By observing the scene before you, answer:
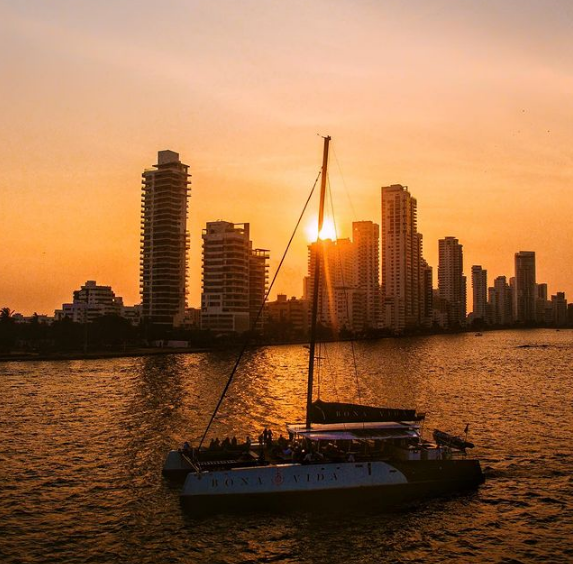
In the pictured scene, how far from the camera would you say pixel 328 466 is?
31297 mm

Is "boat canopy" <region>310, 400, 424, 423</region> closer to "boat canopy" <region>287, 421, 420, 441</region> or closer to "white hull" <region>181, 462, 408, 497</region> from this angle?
"boat canopy" <region>287, 421, 420, 441</region>

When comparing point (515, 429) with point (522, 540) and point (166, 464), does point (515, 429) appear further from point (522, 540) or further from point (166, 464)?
point (166, 464)

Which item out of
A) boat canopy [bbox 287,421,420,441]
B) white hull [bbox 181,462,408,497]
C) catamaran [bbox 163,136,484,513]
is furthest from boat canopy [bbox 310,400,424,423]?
white hull [bbox 181,462,408,497]

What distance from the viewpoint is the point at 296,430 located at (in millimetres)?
33906

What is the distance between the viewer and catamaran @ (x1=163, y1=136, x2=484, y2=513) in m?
30.4

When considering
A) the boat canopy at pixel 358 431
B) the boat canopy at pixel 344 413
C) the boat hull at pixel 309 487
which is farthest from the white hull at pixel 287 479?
the boat canopy at pixel 344 413

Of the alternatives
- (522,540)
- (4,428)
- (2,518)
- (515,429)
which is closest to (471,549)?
(522,540)

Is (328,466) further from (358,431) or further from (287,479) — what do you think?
(358,431)

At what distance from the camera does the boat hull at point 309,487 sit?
30.2 m

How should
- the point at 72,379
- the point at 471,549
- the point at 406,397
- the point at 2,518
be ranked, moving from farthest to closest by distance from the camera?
1. the point at 72,379
2. the point at 406,397
3. the point at 2,518
4. the point at 471,549

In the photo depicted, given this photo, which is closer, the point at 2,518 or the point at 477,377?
the point at 2,518

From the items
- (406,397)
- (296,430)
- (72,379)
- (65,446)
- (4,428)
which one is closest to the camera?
(296,430)

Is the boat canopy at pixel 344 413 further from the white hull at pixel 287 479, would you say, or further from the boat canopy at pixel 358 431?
the white hull at pixel 287 479

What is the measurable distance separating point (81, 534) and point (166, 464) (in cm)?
867
